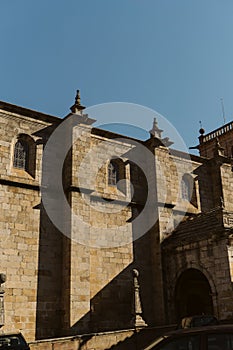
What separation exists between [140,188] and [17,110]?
6.72 m

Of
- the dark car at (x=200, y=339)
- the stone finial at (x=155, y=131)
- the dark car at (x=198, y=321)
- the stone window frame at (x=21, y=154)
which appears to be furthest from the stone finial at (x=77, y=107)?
the dark car at (x=200, y=339)

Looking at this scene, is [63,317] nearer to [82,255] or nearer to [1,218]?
[82,255]

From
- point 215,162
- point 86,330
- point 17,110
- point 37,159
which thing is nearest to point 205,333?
point 86,330

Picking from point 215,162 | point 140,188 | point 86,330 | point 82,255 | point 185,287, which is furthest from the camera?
point 215,162

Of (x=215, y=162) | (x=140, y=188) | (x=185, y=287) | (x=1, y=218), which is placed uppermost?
(x=215, y=162)

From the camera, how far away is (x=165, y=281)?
16922 millimetres

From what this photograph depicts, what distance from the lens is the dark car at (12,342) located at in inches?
357

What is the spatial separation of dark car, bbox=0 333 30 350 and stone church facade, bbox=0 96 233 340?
329cm

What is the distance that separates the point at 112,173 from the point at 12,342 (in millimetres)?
10217

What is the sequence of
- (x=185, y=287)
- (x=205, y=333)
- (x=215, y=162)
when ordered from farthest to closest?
(x=215, y=162) → (x=185, y=287) → (x=205, y=333)

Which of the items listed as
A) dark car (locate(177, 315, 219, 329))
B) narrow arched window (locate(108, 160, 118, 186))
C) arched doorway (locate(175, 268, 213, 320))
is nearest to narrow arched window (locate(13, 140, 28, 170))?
narrow arched window (locate(108, 160, 118, 186))

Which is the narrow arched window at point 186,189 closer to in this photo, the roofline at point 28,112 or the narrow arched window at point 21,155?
the roofline at point 28,112

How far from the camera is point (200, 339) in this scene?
4.55 m

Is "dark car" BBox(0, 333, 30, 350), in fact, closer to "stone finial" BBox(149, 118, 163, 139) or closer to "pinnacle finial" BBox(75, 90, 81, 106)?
"pinnacle finial" BBox(75, 90, 81, 106)
